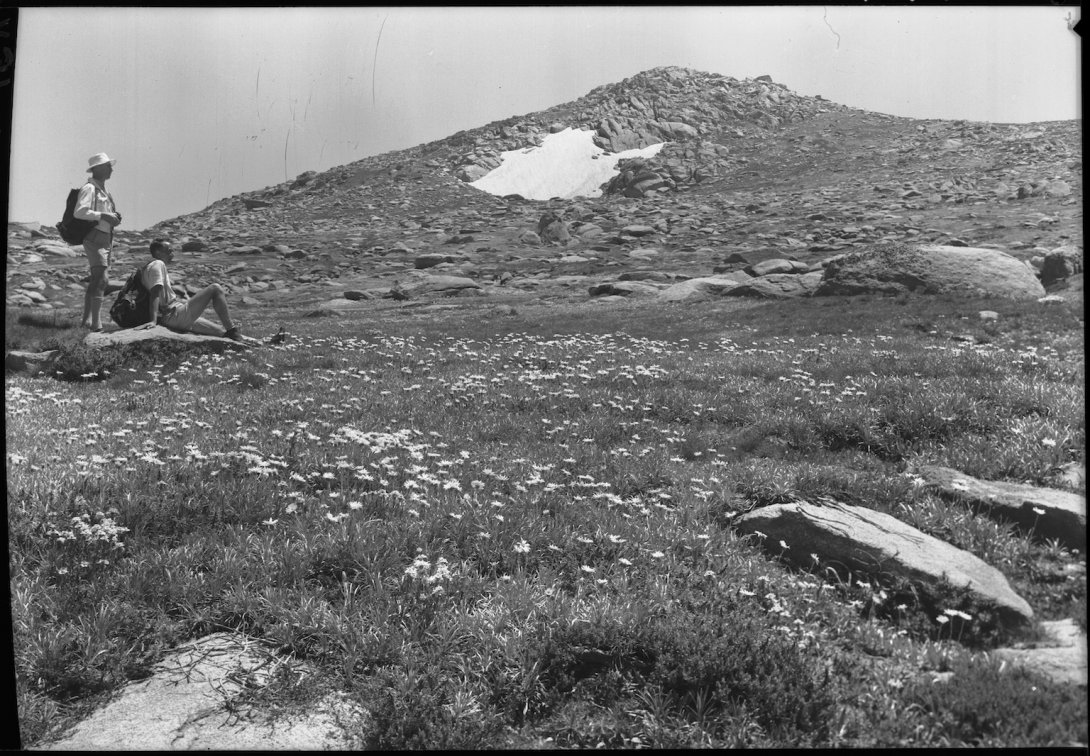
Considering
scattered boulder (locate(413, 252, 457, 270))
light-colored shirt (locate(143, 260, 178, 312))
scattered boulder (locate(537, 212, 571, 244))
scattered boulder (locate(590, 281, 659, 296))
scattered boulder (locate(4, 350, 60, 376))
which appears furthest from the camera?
scattered boulder (locate(537, 212, 571, 244))

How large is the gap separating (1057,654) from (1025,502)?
63.4 inches

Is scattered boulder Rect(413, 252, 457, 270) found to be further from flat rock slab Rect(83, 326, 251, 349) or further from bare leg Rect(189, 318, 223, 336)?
bare leg Rect(189, 318, 223, 336)

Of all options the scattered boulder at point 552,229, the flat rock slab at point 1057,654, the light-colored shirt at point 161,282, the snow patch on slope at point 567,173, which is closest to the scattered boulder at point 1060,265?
the flat rock slab at point 1057,654

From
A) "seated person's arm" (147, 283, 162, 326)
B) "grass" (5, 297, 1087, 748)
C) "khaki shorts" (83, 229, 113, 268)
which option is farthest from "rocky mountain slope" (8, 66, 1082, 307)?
"grass" (5, 297, 1087, 748)

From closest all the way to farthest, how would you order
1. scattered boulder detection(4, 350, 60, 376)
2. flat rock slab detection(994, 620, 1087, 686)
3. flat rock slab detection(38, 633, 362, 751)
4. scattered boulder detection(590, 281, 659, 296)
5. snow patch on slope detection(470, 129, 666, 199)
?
flat rock slab detection(994, 620, 1087, 686) → flat rock slab detection(38, 633, 362, 751) → scattered boulder detection(4, 350, 60, 376) → scattered boulder detection(590, 281, 659, 296) → snow patch on slope detection(470, 129, 666, 199)

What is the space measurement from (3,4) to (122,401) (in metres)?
4.81

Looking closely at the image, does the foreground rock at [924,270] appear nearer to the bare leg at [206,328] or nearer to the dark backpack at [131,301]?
the bare leg at [206,328]

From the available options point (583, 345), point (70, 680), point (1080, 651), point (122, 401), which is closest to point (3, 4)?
point (70, 680)

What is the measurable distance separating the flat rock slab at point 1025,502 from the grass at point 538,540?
145 mm

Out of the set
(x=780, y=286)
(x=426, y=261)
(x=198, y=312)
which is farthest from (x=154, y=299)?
(x=780, y=286)

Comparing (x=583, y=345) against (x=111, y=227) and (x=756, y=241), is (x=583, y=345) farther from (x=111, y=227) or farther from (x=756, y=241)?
(x=756, y=241)

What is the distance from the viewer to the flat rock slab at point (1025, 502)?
4.24 meters

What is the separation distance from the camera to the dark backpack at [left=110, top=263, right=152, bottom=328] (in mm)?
7238

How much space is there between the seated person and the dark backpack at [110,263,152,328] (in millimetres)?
52
